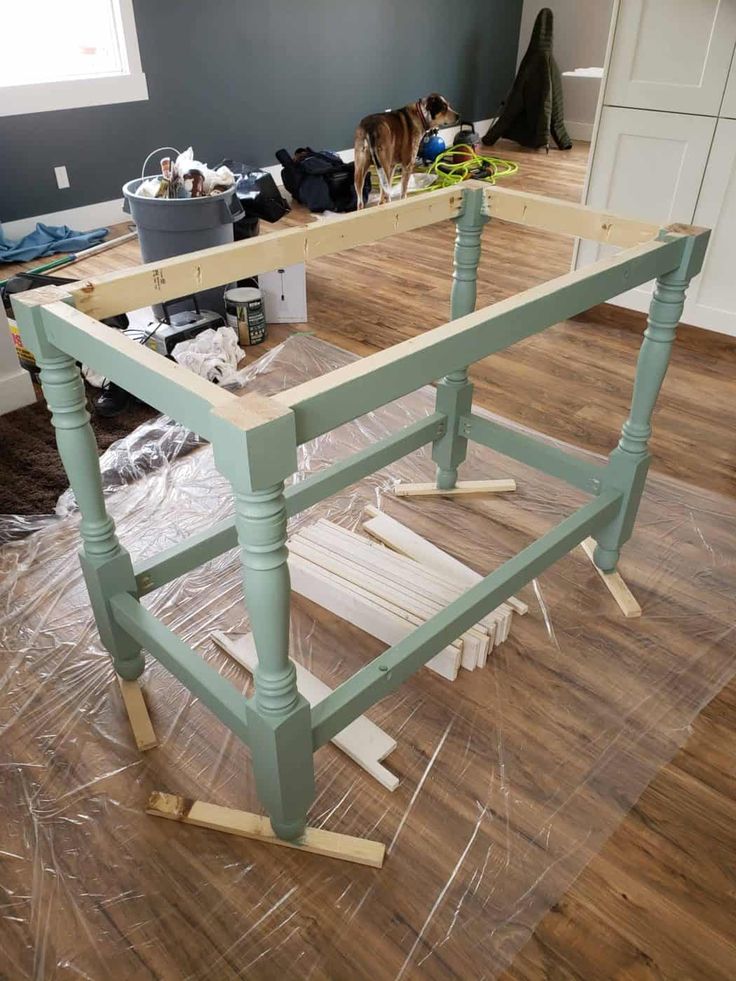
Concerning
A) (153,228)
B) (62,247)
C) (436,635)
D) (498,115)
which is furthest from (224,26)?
(436,635)

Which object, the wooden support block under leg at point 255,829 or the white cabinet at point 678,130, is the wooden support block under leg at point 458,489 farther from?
the white cabinet at point 678,130

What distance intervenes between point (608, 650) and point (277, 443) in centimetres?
114

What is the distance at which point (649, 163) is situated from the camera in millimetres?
3154

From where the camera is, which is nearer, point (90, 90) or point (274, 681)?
point (274, 681)

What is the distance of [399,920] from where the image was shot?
1.26 m

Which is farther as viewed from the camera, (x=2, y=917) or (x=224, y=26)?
(x=224, y=26)

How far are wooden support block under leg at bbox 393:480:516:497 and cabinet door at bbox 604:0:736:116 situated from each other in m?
1.78

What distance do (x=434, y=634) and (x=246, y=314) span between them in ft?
6.51

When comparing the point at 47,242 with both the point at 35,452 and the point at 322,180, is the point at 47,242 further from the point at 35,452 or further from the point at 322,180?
the point at 35,452

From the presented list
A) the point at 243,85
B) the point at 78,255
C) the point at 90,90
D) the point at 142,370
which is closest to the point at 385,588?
the point at 142,370

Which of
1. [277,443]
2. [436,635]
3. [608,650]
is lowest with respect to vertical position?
[608,650]

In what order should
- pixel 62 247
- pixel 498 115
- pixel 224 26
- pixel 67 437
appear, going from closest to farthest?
pixel 67 437, pixel 62 247, pixel 224 26, pixel 498 115

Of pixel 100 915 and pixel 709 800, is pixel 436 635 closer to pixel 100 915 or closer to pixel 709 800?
pixel 709 800

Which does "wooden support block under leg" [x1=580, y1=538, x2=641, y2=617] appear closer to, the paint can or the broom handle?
the paint can
